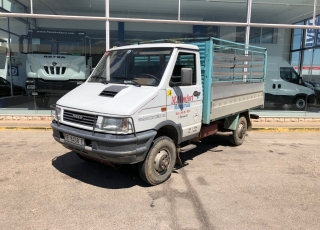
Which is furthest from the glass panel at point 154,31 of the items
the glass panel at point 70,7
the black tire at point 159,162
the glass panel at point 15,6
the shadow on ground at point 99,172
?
the black tire at point 159,162

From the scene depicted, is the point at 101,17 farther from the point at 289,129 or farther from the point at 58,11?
the point at 289,129

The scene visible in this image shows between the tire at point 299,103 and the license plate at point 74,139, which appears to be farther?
the tire at point 299,103

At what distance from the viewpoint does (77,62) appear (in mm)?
9555

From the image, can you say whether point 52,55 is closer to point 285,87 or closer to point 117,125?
point 117,125

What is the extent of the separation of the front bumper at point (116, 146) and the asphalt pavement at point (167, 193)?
0.61m

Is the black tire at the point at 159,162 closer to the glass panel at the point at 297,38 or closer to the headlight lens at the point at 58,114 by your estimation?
the headlight lens at the point at 58,114

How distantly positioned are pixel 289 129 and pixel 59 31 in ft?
27.8

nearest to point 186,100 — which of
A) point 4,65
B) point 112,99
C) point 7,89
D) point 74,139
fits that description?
point 112,99

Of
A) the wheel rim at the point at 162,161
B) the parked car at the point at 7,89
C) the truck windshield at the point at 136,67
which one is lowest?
the wheel rim at the point at 162,161

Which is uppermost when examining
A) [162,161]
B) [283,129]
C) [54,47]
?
[54,47]

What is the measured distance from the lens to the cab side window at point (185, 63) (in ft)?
15.0

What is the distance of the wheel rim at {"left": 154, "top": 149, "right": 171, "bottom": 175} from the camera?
4.29 m

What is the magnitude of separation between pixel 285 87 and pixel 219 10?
12.5 ft

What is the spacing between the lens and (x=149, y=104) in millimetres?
4008
